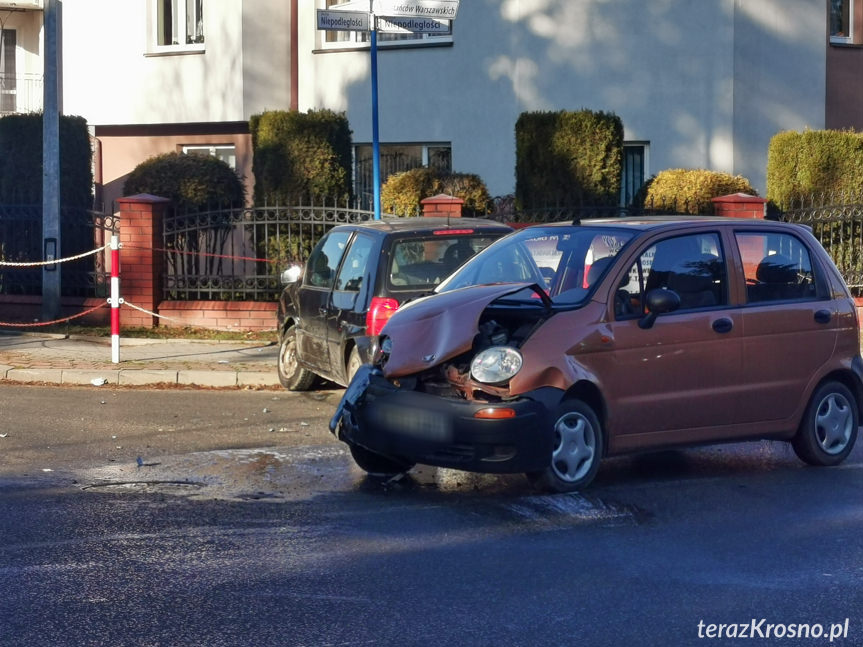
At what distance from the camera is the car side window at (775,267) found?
27.7 ft

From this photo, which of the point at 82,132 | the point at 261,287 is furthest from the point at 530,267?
the point at 82,132

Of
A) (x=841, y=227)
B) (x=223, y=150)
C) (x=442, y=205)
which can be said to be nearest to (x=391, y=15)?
(x=442, y=205)

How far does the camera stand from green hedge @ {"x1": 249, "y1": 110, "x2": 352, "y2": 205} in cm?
1820

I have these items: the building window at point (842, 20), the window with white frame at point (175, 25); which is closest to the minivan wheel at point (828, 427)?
the building window at point (842, 20)

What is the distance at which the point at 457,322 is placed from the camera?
296 inches

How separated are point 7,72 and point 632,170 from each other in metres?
14.6

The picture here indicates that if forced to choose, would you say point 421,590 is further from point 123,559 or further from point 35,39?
point 35,39

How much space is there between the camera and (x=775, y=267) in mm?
8586

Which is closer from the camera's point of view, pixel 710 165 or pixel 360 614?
pixel 360 614

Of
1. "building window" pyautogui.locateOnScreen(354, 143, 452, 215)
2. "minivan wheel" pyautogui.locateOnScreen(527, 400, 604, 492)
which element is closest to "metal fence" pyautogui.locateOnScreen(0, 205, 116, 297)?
"building window" pyautogui.locateOnScreen(354, 143, 452, 215)

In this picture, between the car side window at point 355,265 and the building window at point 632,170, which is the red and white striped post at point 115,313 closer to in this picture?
the car side window at point 355,265

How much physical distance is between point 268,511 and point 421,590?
5.79ft

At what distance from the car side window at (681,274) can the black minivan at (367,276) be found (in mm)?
2377

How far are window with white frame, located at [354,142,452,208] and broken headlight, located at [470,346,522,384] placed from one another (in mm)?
14612
